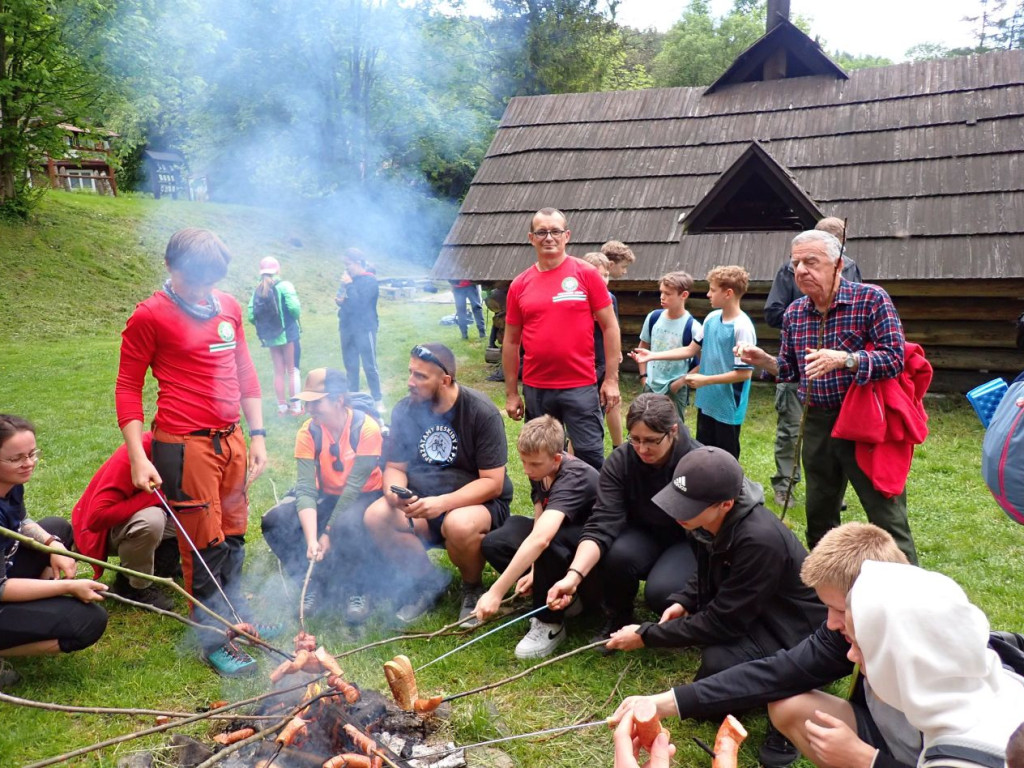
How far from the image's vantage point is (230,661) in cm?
344

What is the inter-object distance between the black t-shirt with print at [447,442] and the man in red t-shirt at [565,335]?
904mm

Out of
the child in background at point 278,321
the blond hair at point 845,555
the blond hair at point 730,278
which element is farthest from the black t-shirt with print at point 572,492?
the child in background at point 278,321

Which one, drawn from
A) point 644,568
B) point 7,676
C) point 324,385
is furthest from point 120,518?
point 644,568

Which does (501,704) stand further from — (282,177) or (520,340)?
(282,177)

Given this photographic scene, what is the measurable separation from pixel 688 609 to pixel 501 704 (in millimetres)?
918

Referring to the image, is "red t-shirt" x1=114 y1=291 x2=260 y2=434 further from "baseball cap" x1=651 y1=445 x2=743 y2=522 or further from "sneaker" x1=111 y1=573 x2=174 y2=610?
"baseball cap" x1=651 y1=445 x2=743 y2=522

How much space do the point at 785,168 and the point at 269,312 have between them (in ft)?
21.1

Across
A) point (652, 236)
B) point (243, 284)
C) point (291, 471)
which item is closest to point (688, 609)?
point (291, 471)

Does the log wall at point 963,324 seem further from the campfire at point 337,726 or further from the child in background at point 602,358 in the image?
the campfire at point 337,726

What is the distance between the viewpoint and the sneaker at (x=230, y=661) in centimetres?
340

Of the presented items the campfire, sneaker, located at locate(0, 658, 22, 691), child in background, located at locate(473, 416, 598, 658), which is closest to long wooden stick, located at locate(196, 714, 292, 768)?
the campfire

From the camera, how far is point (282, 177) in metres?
10.7

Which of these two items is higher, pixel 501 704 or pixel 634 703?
pixel 634 703

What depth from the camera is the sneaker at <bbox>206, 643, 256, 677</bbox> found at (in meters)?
3.40
